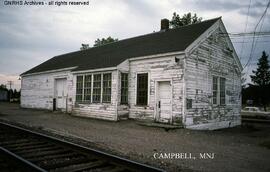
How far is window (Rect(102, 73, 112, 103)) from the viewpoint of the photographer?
15.8 meters

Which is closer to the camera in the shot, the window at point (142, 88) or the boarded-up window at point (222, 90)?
the window at point (142, 88)

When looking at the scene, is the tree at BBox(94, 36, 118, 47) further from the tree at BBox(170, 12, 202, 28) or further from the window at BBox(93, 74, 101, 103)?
the window at BBox(93, 74, 101, 103)

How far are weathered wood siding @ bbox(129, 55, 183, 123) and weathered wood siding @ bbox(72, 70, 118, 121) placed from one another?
1.07 meters

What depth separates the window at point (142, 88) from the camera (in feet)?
49.5

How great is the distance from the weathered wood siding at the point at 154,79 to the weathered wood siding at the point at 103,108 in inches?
42.2

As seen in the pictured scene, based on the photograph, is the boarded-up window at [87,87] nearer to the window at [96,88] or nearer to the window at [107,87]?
the window at [96,88]

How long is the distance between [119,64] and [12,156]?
10.2 meters

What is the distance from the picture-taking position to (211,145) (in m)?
9.20

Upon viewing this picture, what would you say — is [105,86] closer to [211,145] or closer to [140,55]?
[140,55]

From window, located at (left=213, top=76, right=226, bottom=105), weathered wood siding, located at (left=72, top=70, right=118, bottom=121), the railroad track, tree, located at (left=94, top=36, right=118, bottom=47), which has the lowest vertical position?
the railroad track

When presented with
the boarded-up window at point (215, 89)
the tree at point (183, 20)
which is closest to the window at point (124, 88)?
the boarded-up window at point (215, 89)

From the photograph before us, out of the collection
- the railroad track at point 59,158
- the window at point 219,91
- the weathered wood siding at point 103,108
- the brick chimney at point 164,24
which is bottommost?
the railroad track at point 59,158

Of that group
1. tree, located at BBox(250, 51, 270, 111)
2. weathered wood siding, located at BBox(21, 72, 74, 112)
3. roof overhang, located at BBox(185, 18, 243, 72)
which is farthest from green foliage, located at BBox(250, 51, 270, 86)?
weathered wood siding, located at BBox(21, 72, 74, 112)

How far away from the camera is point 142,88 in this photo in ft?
50.2
